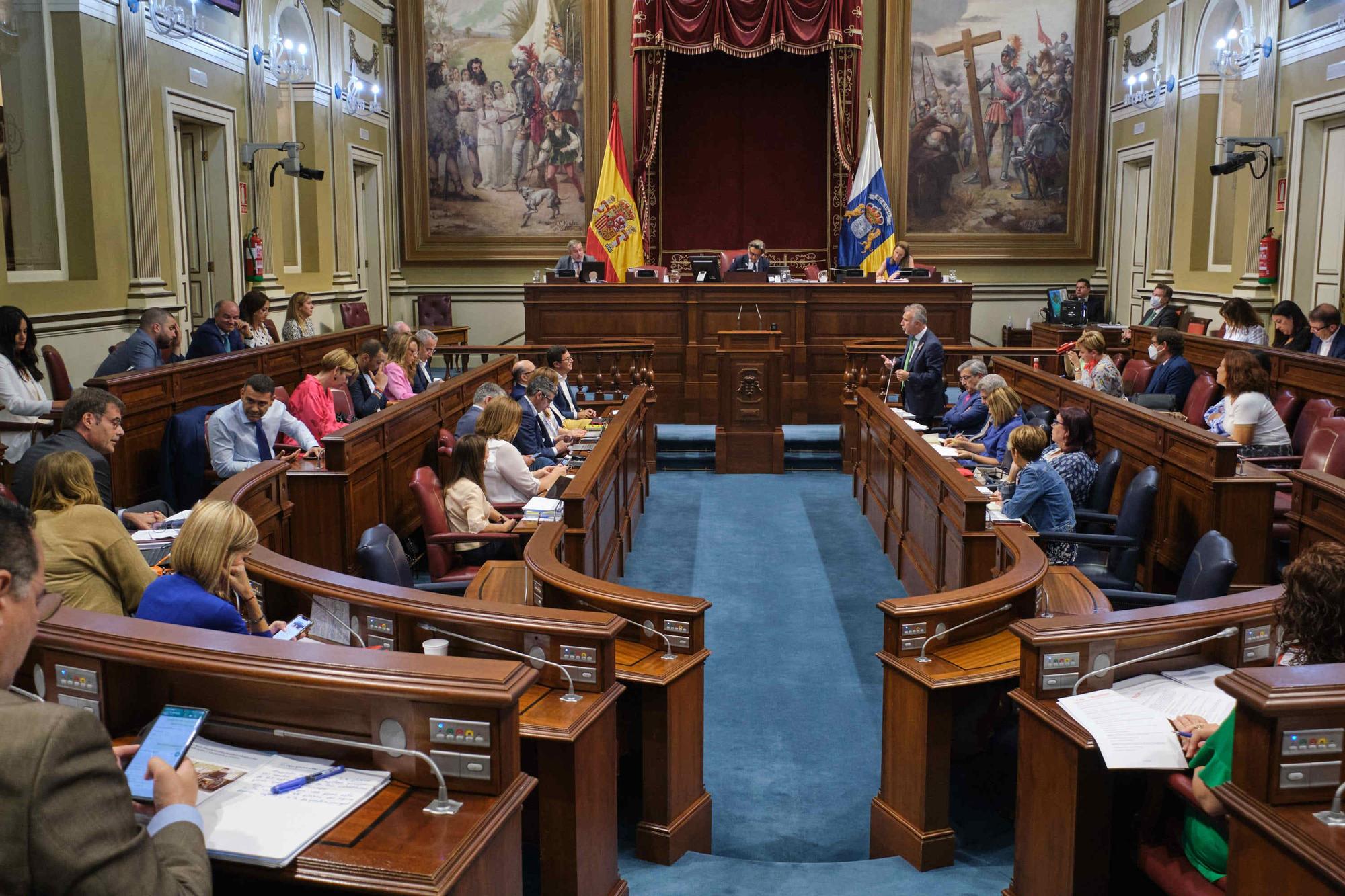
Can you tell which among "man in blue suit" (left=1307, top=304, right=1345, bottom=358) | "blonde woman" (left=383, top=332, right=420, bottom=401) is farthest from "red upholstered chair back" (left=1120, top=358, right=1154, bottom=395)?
"blonde woman" (left=383, top=332, right=420, bottom=401)

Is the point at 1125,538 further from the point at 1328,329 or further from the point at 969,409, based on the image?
the point at 1328,329

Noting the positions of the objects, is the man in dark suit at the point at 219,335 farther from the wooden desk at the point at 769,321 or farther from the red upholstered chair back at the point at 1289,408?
the red upholstered chair back at the point at 1289,408

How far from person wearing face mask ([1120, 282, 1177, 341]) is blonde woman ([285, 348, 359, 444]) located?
26.6 ft

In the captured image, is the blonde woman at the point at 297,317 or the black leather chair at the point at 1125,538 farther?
the blonde woman at the point at 297,317

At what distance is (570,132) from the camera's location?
14492 millimetres

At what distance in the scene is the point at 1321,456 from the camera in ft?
19.3

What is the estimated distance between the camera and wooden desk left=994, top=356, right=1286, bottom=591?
518 centimetres

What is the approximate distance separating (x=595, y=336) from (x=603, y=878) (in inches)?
325

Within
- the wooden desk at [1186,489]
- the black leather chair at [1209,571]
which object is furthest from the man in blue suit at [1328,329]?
the black leather chair at [1209,571]

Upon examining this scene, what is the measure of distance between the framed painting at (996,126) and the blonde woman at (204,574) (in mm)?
12663

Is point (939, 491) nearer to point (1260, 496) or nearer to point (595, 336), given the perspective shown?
point (1260, 496)

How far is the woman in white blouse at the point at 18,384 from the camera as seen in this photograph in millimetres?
5848

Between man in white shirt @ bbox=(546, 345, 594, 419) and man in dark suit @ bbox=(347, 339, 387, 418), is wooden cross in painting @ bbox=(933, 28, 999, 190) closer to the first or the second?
man in white shirt @ bbox=(546, 345, 594, 419)

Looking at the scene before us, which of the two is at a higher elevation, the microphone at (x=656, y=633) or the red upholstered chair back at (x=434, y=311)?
the red upholstered chair back at (x=434, y=311)
